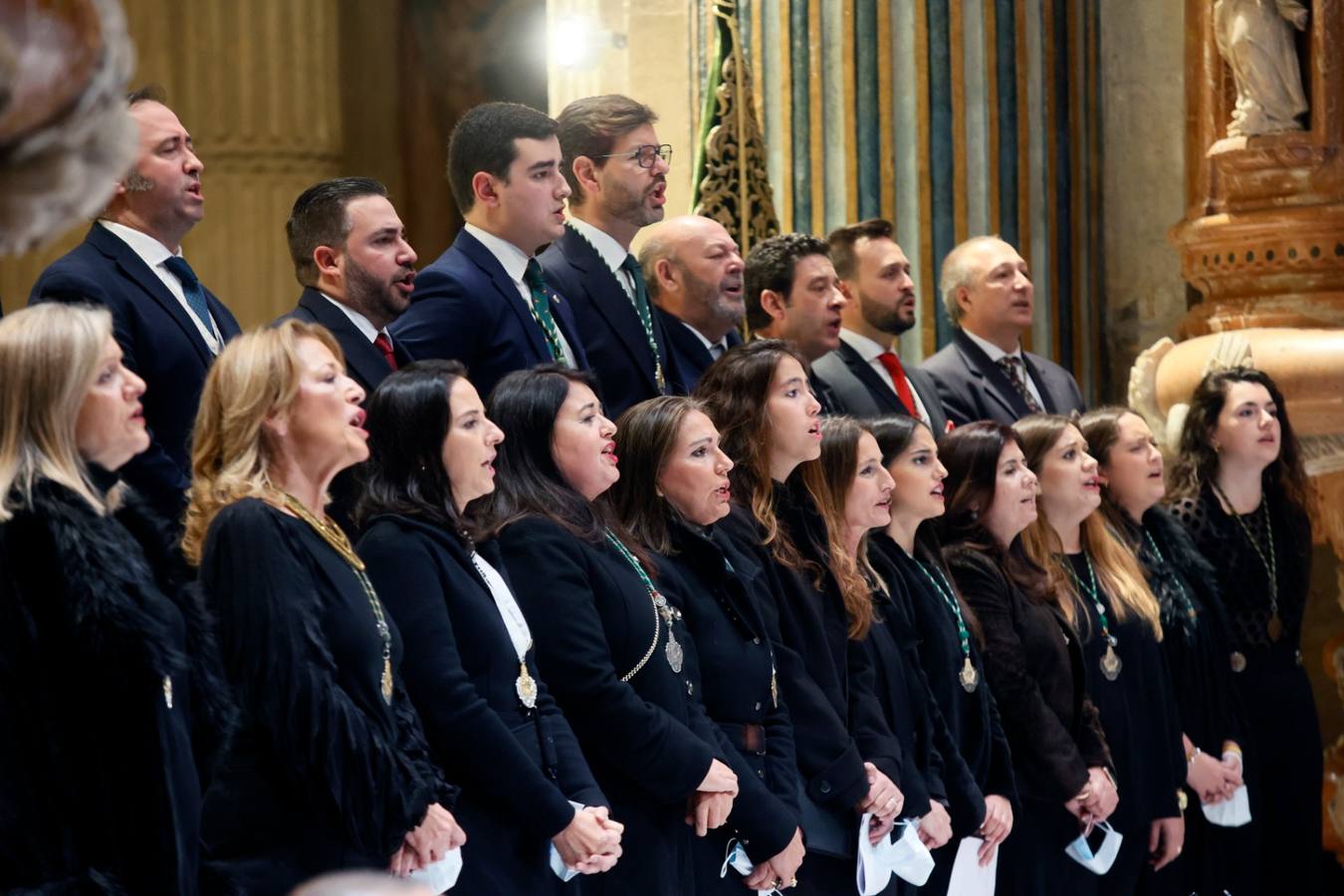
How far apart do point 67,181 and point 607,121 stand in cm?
422

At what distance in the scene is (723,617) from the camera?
3.78 metres

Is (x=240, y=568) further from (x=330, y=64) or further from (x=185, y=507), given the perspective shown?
(x=330, y=64)

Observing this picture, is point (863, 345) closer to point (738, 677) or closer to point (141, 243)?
→ point (738, 677)

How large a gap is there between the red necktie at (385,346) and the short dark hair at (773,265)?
164 centimetres

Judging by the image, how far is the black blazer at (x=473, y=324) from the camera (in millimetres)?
4027

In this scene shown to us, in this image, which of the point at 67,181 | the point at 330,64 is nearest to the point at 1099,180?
the point at 330,64

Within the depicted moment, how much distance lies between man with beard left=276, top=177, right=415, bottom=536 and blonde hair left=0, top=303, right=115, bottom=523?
1.15m

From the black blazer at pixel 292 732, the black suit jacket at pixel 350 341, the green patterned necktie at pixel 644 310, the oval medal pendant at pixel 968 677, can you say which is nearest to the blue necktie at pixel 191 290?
the black suit jacket at pixel 350 341

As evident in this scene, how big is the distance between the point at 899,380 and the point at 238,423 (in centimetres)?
271

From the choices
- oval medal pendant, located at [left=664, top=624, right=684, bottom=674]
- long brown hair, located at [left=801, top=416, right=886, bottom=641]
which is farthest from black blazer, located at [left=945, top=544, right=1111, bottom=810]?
oval medal pendant, located at [left=664, top=624, right=684, bottom=674]

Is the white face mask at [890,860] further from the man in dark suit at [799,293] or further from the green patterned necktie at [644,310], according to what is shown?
the man in dark suit at [799,293]

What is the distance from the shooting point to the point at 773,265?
17.4ft

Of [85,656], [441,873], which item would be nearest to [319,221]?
[441,873]

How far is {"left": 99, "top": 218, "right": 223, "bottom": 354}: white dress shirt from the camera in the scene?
343cm
